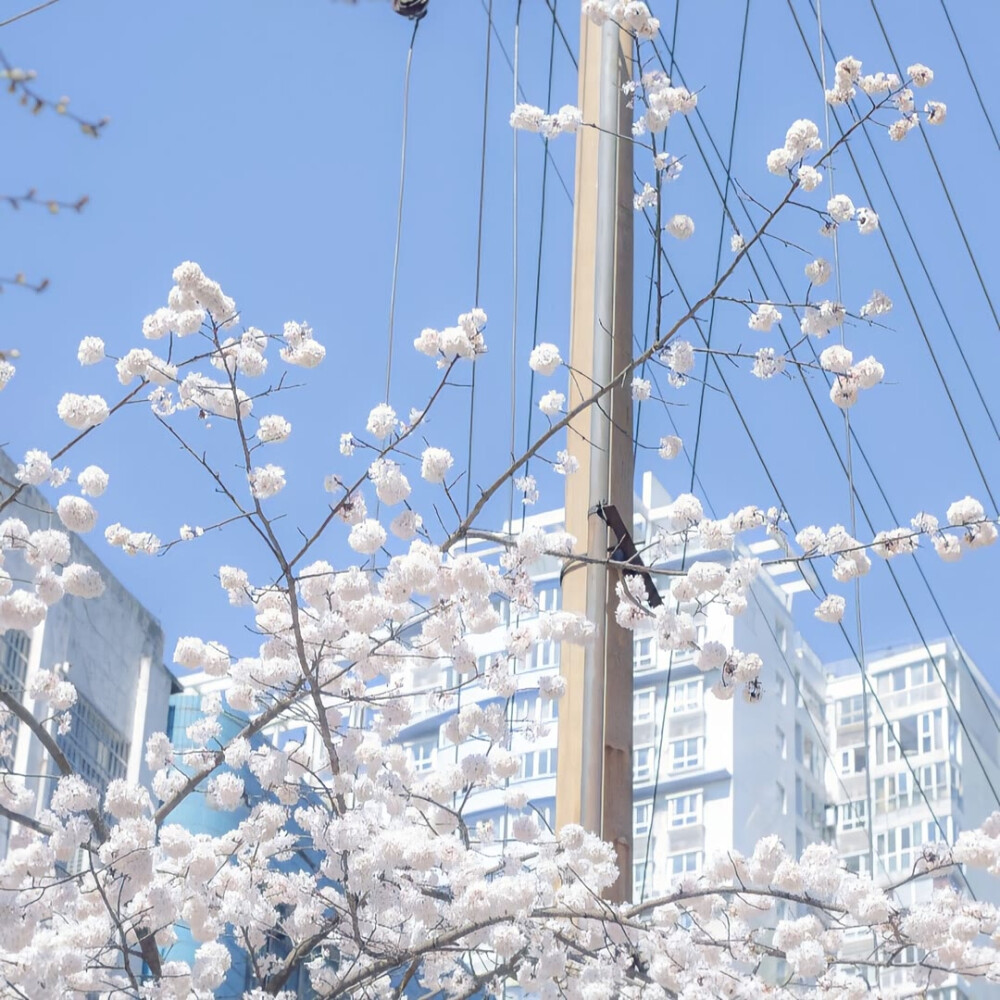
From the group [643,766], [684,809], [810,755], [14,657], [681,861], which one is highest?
[810,755]

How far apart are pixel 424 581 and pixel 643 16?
213 cm

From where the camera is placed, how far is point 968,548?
5668 millimetres

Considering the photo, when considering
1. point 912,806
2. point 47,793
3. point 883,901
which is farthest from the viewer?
point 912,806

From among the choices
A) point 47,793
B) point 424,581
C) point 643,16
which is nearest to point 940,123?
point 643,16

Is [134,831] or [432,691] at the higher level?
[432,691]

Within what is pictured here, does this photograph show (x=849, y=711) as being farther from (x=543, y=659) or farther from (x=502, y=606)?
(x=502, y=606)

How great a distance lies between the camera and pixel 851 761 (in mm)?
47906

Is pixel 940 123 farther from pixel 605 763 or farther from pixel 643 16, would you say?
pixel 605 763

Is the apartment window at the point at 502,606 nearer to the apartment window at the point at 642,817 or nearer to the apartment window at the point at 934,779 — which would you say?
the apartment window at the point at 642,817

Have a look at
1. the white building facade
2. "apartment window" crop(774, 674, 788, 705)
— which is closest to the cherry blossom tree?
the white building facade

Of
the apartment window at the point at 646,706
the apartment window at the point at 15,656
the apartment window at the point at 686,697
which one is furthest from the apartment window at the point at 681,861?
the apartment window at the point at 15,656

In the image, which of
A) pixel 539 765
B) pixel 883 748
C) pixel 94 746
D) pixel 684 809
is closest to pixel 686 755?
pixel 684 809

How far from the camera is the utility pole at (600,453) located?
579cm

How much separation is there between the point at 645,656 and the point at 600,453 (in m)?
41.3
